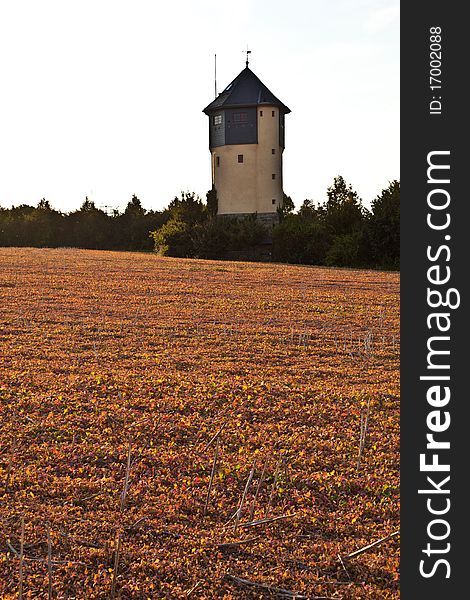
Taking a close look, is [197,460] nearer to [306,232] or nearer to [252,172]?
[306,232]

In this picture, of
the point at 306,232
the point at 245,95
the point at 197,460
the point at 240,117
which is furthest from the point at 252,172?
the point at 197,460

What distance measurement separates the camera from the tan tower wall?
3703 centimetres

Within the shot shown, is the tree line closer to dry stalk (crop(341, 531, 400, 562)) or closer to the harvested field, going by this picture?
the harvested field

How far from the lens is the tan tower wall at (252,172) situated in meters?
37.0

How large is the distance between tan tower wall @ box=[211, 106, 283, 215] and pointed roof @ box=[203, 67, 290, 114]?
58 centimetres

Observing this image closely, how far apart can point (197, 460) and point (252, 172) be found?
34.5 m

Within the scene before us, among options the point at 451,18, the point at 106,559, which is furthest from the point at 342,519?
the point at 451,18

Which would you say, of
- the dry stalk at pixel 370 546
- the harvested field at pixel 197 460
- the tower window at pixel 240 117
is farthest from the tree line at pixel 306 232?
the dry stalk at pixel 370 546

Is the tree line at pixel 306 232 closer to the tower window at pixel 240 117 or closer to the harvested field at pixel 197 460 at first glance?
the tower window at pixel 240 117

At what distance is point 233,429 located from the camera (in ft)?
14.3

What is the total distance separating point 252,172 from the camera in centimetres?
3709

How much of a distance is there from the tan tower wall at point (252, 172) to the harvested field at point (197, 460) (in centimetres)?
2983

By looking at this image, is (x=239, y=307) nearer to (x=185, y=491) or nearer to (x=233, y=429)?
(x=233, y=429)

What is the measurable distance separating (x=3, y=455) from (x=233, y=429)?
1.56 m
